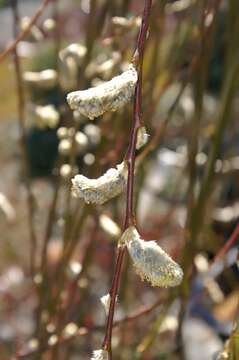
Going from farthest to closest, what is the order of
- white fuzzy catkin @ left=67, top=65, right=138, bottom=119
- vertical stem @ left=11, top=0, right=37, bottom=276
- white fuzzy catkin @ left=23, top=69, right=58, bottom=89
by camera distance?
white fuzzy catkin @ left=23, top=69, right=58, bottom=89, vertical stem @ left=11, top=0, right=37, bottom=276, white fuzzy catkin @ left=67, top=65, right=138, bottom=119

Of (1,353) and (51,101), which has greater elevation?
(51,101)

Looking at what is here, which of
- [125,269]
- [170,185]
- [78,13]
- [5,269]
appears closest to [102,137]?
[125,269]

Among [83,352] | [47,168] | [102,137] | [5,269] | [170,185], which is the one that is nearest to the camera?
[102,137]

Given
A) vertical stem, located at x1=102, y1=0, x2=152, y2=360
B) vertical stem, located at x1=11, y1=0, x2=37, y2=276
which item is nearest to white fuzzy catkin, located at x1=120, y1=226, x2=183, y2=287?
vertical stem, located at x1=102, y1=0, x2=152, y2=360

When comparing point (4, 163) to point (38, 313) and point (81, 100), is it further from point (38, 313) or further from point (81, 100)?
point (81, 100)

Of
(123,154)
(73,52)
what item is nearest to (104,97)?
(73,52)

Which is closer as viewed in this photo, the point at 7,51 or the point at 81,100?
the point at 81,100

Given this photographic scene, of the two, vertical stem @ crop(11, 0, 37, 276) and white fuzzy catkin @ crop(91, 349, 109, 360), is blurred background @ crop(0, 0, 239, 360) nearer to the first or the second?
vertical stem @ crop(11, 0, 37, 276)
